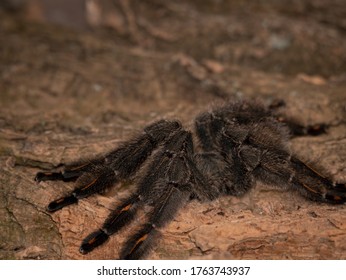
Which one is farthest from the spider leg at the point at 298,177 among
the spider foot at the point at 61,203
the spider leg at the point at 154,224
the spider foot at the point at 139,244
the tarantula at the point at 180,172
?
the spider foot at the point at 61,203

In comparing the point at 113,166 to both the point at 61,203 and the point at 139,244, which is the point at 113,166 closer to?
the point at 61,203

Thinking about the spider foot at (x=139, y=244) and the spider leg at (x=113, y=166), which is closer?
the spider foot at (x=139, y=244)

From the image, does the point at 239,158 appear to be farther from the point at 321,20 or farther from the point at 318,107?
the point at 321,20

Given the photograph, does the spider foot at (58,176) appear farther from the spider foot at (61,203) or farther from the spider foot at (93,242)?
the spider foot at (93,242)

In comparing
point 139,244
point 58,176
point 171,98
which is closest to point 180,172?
point 139,244

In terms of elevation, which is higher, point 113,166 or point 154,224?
point 113,166
